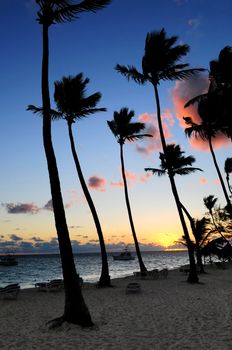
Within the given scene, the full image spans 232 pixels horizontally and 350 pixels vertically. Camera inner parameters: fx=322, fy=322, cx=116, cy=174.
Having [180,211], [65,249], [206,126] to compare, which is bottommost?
[65,249]

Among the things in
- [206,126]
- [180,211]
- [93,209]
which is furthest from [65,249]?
[206,126]

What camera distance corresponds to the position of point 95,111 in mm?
22672

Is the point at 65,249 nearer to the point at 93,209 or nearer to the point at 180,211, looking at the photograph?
the point at 93,209

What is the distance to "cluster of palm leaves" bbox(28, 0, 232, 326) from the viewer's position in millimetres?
10578

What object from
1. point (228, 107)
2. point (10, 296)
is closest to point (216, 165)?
point (228, 107)

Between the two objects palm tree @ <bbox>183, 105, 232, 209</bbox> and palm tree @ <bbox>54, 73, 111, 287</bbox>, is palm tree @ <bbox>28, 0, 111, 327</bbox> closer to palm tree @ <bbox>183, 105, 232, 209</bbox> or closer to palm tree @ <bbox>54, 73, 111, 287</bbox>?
palm tree @ <bbox>54, 73, 111, 287</bbox>

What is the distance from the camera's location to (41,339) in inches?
355

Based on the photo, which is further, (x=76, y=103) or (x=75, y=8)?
(x=76, y=103)

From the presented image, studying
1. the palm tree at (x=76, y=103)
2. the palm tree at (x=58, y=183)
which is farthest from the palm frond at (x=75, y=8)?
the palm tree at (x=76, y=103)

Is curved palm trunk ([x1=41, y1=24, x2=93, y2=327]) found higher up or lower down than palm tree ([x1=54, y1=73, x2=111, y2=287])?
lower down

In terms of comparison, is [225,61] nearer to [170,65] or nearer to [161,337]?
[170,65]

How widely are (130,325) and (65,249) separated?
3.30m

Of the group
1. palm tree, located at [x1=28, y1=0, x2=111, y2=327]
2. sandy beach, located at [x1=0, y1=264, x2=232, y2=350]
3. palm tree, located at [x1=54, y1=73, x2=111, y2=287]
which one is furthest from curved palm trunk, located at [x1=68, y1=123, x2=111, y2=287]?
palm tree, located at [x1=28, y1=0, x2=111, y2=327]

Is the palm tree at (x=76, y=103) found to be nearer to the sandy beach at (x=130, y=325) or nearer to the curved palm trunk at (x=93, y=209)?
the curved palm trunk at (x=93, y=209)
